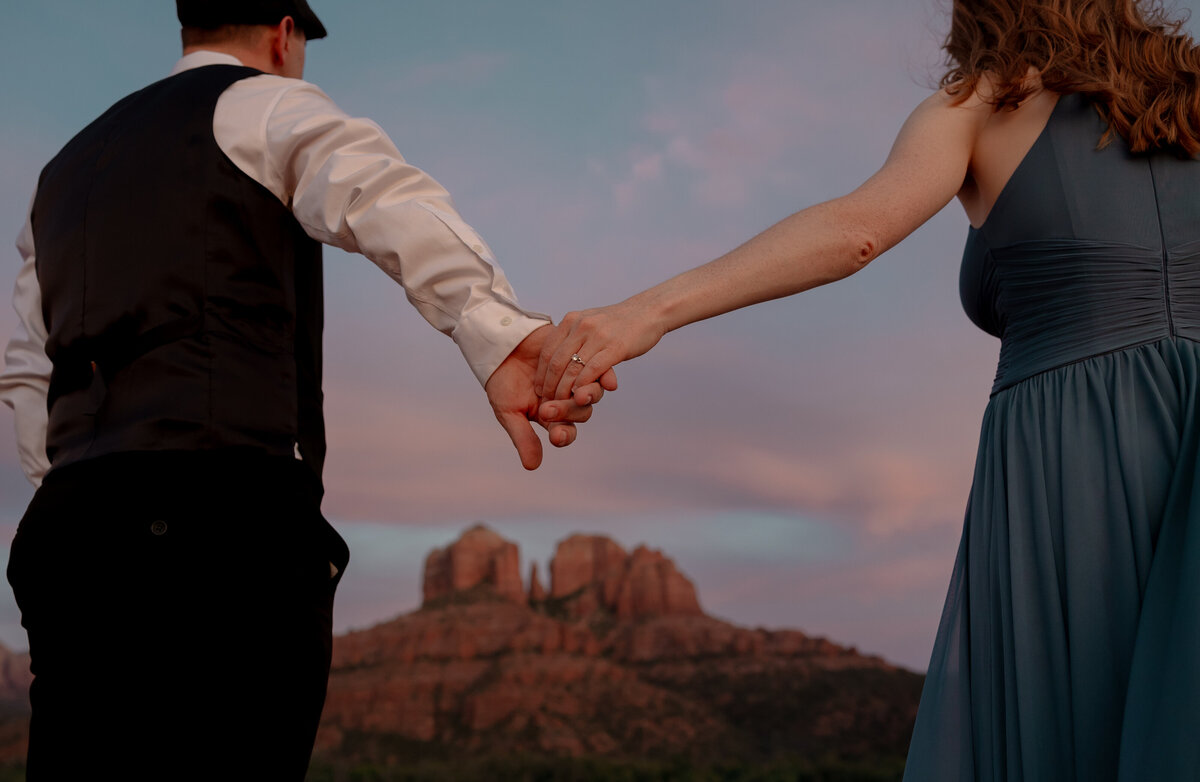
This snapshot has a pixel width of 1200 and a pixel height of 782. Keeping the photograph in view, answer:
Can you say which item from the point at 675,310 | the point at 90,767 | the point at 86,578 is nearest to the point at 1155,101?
the point at 675,310

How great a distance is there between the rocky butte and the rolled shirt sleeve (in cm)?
5156

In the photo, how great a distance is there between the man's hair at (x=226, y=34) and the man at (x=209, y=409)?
0.26m

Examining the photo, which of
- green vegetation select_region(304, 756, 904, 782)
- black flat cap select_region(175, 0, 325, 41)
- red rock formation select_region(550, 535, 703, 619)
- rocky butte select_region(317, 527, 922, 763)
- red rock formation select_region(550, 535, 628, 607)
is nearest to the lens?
black flat cap select_region(175, 0, 325, 41)

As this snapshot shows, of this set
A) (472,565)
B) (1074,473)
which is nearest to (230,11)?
(1074,473)

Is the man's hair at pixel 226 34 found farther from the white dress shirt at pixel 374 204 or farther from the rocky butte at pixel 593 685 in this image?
the rocky butte at pixel 593 685

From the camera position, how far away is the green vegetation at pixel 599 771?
48.5 metres

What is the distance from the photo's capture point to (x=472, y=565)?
77000mm

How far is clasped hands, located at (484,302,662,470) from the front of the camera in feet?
5.83

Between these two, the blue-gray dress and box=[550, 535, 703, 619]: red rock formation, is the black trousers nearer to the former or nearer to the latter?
the blue-gray dress

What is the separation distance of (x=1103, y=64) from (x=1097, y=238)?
0.36m

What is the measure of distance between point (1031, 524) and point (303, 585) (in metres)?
1.41

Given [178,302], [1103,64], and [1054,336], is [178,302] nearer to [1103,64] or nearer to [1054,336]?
[1054,336]

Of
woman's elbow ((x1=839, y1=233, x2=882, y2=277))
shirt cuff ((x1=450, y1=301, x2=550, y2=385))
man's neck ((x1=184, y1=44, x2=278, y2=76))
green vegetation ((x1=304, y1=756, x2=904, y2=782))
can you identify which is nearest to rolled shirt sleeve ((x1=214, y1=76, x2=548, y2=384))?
shirt cuff ((x1=450, y1=301, x2=550, y2=385))

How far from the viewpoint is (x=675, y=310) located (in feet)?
5.71
